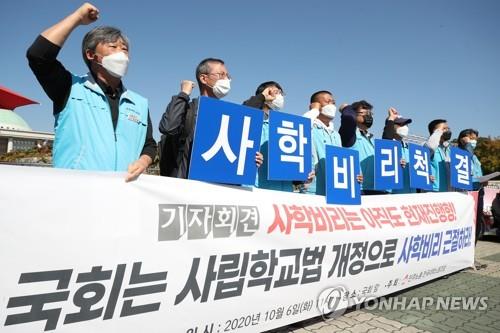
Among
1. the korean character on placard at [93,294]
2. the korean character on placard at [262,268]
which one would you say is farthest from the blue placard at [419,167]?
the korean character on placard at [93,294]

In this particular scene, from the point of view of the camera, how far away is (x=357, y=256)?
311 centimetres

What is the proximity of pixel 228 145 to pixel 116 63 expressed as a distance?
3.01 feet

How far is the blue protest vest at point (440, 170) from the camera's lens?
4900 mm

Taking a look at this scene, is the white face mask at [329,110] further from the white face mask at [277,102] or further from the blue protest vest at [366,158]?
the white face mask at [277,102]

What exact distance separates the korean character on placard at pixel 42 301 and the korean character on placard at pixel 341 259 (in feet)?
6.67

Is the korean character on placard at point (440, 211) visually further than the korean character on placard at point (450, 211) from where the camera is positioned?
No

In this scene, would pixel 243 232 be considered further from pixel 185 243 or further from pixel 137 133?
pixel 137 133

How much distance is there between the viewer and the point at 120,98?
2330 millimetres

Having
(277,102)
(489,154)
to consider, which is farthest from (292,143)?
(489,154)

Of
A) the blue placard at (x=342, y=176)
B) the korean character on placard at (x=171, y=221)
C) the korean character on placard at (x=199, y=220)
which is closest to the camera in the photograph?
the korean character on placard at (x=171, y=221)

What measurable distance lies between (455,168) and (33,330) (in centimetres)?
524

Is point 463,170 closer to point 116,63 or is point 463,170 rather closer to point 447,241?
point 447,241

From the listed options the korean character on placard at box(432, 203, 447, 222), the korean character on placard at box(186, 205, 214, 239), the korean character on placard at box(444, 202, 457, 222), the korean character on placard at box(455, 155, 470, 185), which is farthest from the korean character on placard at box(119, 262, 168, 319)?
the korean character on placard at box(455, 155, 470, 185)

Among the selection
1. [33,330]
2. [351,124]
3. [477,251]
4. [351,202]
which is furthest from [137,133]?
[477,251]
